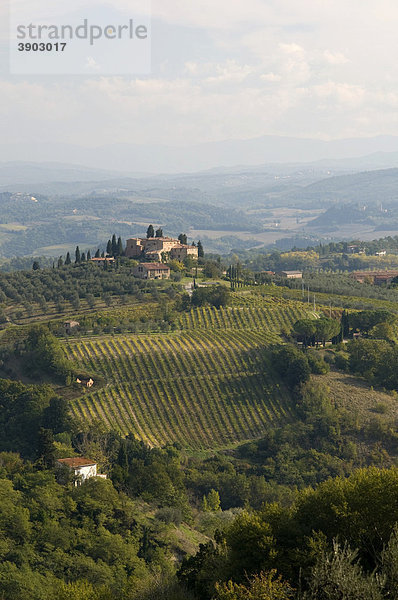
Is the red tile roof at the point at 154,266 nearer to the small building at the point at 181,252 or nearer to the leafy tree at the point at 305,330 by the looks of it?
the small building at the point at 181,252

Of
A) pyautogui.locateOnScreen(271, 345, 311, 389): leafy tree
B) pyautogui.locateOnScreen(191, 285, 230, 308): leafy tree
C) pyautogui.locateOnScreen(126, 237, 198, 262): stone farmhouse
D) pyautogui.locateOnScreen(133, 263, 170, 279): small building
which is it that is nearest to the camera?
pyautogui.locateOnScreen(271, 345, 311, 389): leafy tree

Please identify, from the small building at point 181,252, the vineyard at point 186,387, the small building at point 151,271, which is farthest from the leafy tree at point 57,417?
the small building at point 181,252

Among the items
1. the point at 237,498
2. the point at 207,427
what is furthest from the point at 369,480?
the point at 207,427

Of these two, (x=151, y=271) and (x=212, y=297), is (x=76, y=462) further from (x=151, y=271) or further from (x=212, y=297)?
(x=151, y=271)

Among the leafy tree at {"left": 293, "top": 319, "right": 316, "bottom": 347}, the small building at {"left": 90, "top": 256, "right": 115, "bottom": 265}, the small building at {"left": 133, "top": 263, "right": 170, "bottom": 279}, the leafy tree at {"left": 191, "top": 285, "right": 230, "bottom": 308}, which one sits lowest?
the leafy tree at {"left": 293, "top": 319, "right": 316, "bottom": 347}

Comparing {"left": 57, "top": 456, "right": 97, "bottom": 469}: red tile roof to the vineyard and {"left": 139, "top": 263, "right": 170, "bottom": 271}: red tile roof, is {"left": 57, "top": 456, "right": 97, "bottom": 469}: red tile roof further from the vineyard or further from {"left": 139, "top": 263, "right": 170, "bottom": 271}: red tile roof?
{"left": 139, "top": 263, "right": 170, "bottom": 271}: red tile roof

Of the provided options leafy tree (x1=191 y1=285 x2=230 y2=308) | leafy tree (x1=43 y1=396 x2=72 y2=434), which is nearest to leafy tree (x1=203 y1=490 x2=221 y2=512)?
leafy tree (x1=43 y1=396 x2=72 y2=434)

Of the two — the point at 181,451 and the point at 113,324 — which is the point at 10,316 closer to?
the point at 113,324
